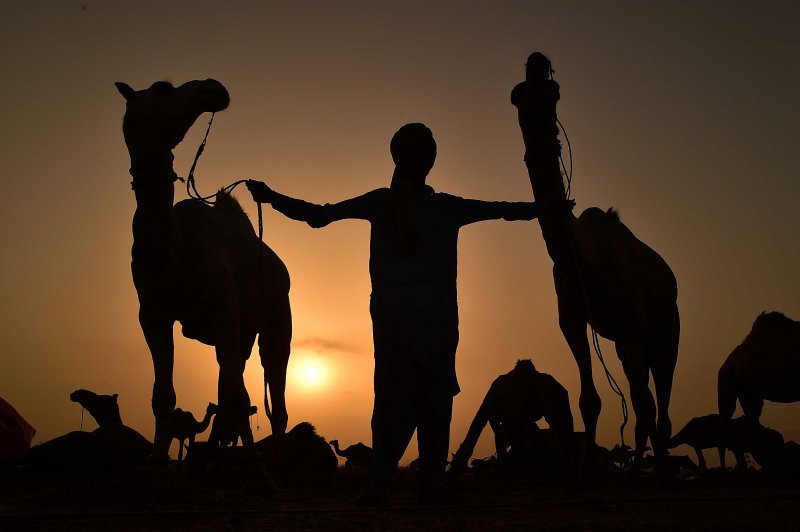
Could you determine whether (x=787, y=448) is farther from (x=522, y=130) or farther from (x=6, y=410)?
(x=6, y=410)

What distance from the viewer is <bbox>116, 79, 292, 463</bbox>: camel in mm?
7281

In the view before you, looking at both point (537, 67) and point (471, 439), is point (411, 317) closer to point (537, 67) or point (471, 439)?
point (537, 67)

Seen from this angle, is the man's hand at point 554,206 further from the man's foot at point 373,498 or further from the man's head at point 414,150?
the man's foot at point 373,498

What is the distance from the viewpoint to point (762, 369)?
1412cm

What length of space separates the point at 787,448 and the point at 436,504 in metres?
7.43

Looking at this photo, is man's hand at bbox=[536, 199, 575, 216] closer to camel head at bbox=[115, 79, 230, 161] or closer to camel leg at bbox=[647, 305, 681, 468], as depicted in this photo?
camel head at bbox=[115, 79, 230, 161]

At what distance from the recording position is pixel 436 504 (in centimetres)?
569

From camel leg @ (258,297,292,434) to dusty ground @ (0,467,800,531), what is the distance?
399 centimetres

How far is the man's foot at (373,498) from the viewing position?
5570 millimetres

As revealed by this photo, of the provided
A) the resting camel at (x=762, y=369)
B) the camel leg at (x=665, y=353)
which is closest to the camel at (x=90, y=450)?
the camel leg at (x=665, y=353)

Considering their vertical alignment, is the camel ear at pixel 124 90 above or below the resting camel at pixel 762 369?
above

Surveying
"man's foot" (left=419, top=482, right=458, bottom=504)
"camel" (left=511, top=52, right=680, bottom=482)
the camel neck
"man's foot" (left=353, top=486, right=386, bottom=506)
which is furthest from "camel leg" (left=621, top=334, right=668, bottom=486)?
"man's foot" (left=353, top=486, right=386, bottom=506)

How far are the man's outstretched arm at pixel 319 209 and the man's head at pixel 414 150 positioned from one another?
390 mm

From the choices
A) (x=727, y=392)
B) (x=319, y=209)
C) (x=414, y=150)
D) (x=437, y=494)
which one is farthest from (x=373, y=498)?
(x=727, y=392)
